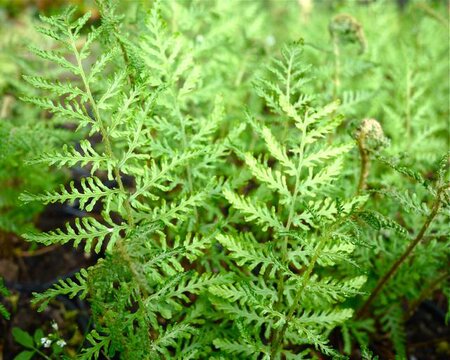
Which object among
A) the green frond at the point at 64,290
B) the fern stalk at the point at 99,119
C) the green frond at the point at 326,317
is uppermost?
the fern stalk at the point at 99,119

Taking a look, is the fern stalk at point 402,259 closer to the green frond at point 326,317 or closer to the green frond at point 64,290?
the green frond at point 326,317

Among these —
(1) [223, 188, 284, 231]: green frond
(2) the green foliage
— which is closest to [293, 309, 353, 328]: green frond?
(2) the green foliage

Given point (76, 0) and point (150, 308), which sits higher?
point (76, 0)

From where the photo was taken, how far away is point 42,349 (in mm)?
1541

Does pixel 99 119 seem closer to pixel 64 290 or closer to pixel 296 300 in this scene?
pixel 64 290

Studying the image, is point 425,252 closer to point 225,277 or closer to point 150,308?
point 225,277

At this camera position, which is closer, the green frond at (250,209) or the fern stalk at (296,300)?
the fern stalk at (296,300)

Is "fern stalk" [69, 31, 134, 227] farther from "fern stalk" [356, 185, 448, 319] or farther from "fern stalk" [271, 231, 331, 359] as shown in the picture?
"fern stalk" [356, 185, 448, 319]

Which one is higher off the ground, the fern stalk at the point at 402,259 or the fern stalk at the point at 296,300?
the fern stalk at the point at 402,259

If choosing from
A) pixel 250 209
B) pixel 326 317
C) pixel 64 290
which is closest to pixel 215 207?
pixel 250 209

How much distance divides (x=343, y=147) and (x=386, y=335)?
0.94 meters

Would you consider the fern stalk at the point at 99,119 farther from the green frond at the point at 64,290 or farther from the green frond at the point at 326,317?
the green frond at the point at 326,317

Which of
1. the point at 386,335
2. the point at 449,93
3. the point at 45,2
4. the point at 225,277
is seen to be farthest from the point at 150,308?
the point at 45,2

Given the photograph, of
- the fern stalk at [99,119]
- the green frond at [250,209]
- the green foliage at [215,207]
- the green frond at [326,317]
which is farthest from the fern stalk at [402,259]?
the fern stalk at [99,119]
